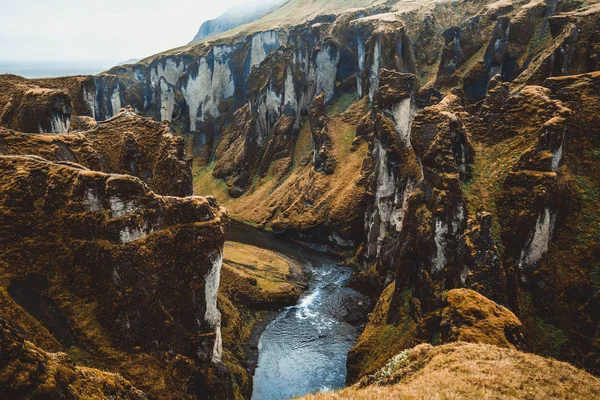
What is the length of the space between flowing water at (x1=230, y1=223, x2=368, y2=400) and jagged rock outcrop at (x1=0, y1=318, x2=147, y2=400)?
28724 mm

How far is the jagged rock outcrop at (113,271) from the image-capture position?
1191 inches

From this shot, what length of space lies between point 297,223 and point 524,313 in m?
62.1

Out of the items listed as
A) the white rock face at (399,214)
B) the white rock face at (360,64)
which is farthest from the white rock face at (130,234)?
the white rock face at (360,64)

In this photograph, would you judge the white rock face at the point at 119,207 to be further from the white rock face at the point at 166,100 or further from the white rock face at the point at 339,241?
the white rock face at the point at 166,100

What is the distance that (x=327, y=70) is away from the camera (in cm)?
12925

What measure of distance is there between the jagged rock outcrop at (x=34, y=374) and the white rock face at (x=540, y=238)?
33941mm

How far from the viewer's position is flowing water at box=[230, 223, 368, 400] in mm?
44819

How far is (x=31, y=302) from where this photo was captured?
97.1ft

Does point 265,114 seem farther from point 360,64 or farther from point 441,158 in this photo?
point 441,158

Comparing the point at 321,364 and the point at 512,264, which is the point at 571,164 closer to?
the point at 512,264

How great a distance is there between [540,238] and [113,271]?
34675 mm

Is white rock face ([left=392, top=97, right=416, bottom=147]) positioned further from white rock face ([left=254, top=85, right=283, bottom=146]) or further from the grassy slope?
white rock face ([left=254, top=85, right=283, bottom=146])

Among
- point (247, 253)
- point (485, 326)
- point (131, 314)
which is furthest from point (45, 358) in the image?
point (247, 253)

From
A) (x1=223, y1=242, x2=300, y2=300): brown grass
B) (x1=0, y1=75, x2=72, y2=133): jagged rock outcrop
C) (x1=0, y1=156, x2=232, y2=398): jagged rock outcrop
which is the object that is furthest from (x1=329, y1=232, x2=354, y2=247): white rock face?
(x1=0, y1=156, x2=232, y2=398): jagged rock outcrop
